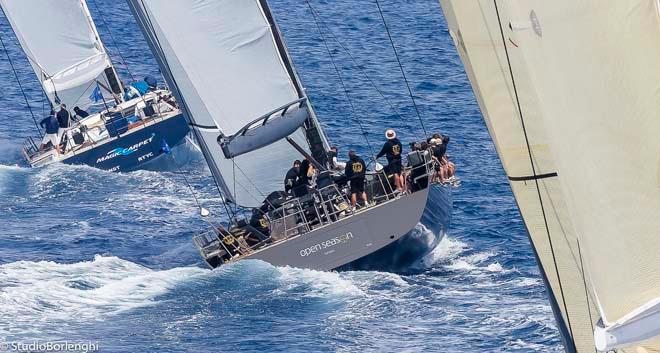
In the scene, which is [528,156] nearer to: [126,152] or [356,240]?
[356,240]

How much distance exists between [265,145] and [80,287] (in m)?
5.12

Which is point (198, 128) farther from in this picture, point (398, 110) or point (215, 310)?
point (398, 110)

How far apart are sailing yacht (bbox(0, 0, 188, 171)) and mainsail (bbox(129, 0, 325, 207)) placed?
10.7 metres

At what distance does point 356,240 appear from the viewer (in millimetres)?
29094

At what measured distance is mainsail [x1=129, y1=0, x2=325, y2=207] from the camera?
30.1 m

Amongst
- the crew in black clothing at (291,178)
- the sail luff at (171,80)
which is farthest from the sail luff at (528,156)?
the sail luff at (171,80)

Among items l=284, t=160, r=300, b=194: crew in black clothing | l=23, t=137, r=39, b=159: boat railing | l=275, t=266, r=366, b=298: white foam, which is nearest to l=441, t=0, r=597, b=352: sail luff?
l=275, t=266, r=366, b=298: white foam

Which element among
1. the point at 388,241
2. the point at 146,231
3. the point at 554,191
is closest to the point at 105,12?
the point at 146,231

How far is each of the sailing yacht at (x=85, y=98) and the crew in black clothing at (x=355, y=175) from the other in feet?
43.9

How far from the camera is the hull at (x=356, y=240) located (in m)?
29.0

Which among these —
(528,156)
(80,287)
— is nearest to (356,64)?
(80,287)

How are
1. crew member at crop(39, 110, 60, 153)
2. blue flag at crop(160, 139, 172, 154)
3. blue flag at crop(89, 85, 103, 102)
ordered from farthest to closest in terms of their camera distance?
blue flag at crop(89, 85, 103, 102) → crew member at crop(39, 110, 60, 153) → blue flag at crop(160, 139, 172, 154)

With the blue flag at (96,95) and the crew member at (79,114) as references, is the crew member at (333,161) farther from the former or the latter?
the blue flag at (96,95)

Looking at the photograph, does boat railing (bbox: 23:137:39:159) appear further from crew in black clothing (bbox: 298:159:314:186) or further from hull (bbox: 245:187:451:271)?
hull (bbox: 245:187:451:271)
